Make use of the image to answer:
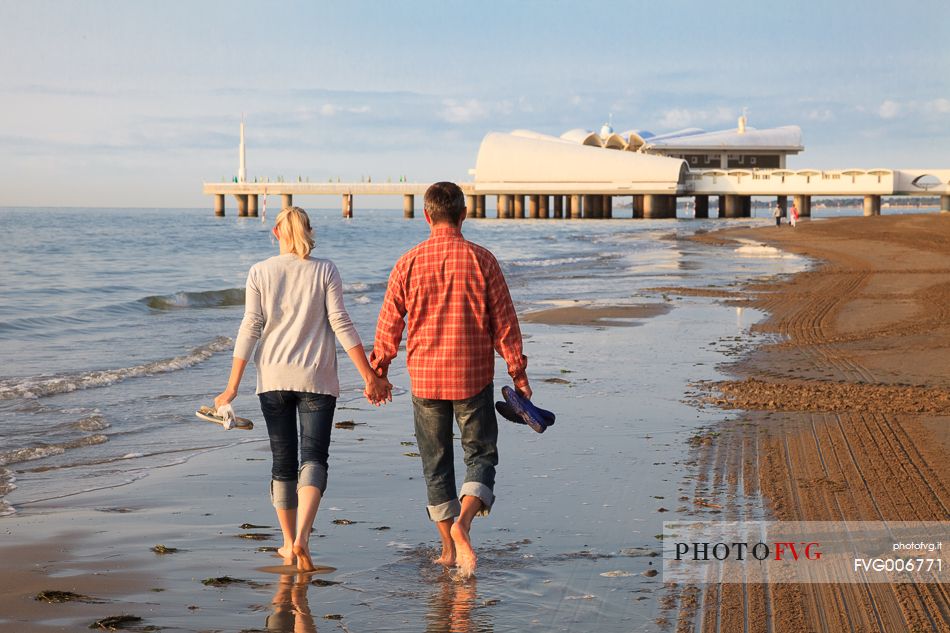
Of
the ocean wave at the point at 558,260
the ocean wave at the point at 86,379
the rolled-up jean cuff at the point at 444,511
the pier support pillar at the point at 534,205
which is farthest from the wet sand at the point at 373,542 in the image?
the pier support pillar at the point at 534,205

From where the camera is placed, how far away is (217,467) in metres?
5.66

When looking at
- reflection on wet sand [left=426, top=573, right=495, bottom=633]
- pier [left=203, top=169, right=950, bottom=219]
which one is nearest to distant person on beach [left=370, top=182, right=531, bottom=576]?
reflection on wet sand [left=426, top=573, right=495, bottom=633]

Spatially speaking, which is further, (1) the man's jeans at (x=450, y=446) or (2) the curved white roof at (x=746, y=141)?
(2) the curved white roof at (x=746, y=141)

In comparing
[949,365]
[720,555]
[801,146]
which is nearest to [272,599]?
[720,555]

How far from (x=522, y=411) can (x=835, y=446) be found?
92.6 inches

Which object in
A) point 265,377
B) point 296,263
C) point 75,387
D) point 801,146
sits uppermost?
point 801,146

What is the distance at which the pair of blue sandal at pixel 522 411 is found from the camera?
399 cm

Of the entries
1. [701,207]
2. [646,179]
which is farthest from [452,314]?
[701,207]

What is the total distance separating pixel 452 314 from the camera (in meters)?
3.91

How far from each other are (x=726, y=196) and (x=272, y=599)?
243 feet

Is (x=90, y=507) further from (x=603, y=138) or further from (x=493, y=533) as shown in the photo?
(x=603, y=138)

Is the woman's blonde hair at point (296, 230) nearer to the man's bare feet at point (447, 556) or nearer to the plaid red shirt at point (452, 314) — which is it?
the plaid red shirt at point (452, 314)

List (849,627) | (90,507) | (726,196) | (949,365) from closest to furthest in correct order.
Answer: (849,627)
(90,507)
(949,365)
(726,196)

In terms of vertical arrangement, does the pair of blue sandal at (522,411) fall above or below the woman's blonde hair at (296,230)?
below
